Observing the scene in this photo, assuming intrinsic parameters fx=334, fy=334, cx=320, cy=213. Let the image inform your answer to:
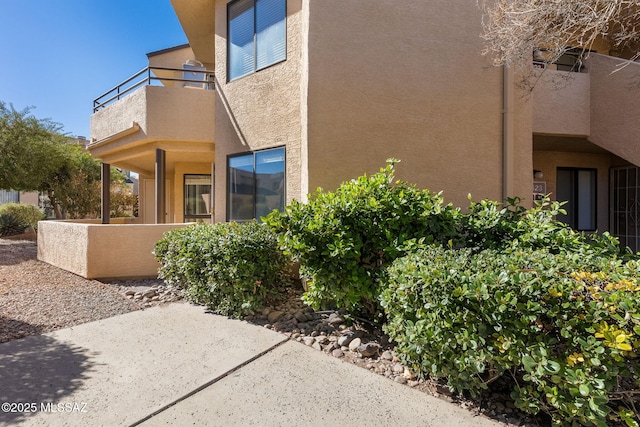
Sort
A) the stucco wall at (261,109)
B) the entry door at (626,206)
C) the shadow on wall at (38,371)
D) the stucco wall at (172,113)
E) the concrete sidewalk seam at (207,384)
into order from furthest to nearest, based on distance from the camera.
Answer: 1. the entry door at (626,206)
2. the stucco wall at (172,113)
3. the stucco wall at (261,109)
4. the shadow on wall at (38,371)
5. the concrete sidewalk seam at (207,384)

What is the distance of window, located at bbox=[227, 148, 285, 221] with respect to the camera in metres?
7.56

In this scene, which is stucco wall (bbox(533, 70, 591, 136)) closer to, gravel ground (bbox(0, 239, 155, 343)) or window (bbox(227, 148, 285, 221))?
window (bbox(227, 148, 285, 221))

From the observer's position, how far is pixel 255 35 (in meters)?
8.09

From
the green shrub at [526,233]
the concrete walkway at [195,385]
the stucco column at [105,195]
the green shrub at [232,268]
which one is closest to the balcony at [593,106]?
the green shrub at [526,233]

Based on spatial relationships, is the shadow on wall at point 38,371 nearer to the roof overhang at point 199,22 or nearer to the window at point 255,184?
the window at point 255,184

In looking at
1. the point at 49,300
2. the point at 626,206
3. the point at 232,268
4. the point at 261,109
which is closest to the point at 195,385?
the point at 232,268

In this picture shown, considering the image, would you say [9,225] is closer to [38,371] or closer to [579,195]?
[38,371]

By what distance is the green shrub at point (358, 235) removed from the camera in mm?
4453

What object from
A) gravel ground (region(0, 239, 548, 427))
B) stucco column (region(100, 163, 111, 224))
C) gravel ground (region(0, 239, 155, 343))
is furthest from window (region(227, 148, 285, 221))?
stucco column (region(100, 163, 111, 224))

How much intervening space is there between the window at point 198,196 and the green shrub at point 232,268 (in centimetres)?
650

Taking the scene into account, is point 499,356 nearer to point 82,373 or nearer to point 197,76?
point 82,373

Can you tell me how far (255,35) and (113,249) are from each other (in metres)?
6.06

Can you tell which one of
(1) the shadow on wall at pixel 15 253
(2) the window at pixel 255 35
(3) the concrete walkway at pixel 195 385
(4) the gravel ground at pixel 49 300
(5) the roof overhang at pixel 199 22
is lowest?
(3) the concrete walkway at pixel 195 385

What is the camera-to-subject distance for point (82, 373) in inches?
145
